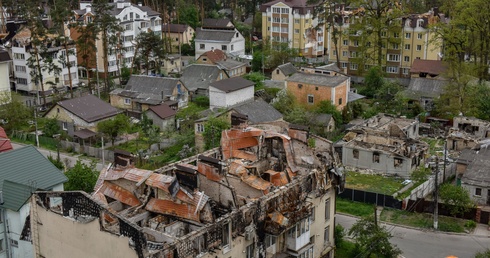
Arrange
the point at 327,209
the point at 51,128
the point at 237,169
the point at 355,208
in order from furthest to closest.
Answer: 1. the point at 51,128
2. the point at 355,208
3. the point at 327,209
4. the point at 237,169

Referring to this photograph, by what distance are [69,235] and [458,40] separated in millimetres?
38888

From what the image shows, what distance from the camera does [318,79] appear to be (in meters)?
47.0

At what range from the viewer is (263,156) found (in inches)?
962

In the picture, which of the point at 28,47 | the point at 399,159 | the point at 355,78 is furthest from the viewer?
the point at 355,78

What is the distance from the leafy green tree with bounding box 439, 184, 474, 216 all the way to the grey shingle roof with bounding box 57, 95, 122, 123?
23.9m

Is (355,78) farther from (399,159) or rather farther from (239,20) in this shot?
(239,20)

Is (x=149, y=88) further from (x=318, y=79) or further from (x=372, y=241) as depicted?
(x=372, y=241)

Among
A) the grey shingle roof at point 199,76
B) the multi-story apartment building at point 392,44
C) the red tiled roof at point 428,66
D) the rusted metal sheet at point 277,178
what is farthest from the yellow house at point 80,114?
the red tiled roof at point 428,66

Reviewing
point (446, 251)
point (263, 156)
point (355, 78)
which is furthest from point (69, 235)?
point (355, 78)

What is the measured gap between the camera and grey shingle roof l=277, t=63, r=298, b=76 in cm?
5441

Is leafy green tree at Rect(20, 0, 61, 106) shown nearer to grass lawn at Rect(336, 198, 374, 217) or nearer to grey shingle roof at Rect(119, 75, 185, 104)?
grey shingle roof at Rect(119, 75, 185, 104)

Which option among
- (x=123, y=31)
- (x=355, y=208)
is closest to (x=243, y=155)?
(x=355, y=208)

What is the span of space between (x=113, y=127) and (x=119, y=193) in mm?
20026

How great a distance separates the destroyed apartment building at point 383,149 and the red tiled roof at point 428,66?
50.8ft
